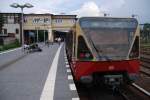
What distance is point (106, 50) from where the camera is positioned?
15.1m

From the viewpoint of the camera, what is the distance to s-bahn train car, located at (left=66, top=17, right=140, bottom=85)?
15.0 meters

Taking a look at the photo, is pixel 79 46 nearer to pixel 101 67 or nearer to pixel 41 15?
pixel 101 67

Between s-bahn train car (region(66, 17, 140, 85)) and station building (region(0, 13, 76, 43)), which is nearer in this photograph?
s-bahn train car (region(66, 17, 140, 85))

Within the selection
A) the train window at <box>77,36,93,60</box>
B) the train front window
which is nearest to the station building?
the train front window

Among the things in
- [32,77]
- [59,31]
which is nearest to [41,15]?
[59,31]

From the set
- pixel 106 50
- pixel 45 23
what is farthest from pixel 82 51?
pixel 45 23

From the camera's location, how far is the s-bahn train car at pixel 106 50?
15.0 meters

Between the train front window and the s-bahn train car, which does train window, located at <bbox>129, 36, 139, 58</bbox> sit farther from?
the train front window

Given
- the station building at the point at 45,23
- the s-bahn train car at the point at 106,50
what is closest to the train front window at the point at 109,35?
the s-bahn train car at the point at 106,50

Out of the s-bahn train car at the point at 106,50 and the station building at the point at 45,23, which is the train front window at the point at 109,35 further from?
the station building at the point at 45,23

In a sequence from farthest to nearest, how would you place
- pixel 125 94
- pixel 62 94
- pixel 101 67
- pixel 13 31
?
pixel 13 31, pixel 125 94, pixel 101 67, pixel 62 94

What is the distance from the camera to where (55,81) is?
50.8ft

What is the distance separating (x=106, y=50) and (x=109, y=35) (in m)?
0.58

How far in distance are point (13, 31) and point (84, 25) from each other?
3854 inches
